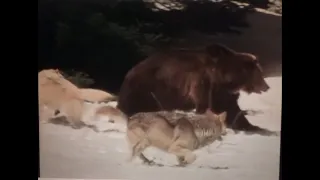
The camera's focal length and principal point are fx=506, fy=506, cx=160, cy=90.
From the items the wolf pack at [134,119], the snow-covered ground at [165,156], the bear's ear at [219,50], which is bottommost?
the snow-covered ground at [165,156]

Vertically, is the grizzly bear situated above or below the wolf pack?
above

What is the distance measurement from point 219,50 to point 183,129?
0.18m

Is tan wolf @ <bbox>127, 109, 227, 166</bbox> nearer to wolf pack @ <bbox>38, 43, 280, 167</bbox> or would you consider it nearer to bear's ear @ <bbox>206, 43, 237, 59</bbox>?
wolf pack @ <bbox>38, 43, 280, 167</bbox>

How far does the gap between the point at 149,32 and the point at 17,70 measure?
29cm

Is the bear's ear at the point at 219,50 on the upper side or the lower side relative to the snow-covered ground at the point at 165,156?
upper

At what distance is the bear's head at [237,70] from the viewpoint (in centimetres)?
105

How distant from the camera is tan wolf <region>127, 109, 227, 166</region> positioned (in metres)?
1.06

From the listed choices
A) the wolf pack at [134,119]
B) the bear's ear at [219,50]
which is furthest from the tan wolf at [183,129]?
the bear's ear at [219,50]

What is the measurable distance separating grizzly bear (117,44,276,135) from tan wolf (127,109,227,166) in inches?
0.6

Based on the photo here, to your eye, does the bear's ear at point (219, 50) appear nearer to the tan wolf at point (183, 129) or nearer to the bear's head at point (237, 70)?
the bear's head at point (237, 70)

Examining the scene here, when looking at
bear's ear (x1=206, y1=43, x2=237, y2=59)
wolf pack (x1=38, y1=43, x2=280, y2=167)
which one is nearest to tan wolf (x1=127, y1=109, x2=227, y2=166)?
wolf pack (x1=38, y1=43, x2=280, y2=167)

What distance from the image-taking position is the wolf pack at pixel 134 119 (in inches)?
41.7

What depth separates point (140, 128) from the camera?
1.06m
